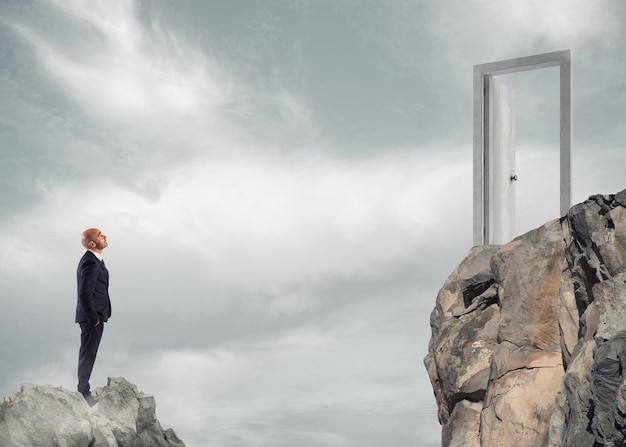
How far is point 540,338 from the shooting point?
14.1 ft

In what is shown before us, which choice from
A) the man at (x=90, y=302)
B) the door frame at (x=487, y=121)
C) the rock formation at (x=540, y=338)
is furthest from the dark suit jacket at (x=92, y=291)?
the door frame at (x=487, y=121)

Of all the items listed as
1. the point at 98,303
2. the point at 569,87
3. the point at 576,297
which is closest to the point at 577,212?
the point at 576,297

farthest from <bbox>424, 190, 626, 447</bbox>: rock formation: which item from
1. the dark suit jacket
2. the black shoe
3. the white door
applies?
the black shoe

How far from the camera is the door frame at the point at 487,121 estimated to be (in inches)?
237

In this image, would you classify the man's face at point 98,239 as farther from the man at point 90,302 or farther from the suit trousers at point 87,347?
the suit trousers at point 87,347

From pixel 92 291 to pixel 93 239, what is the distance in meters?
0.53

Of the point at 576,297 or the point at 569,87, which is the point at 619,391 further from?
the point at 569,87

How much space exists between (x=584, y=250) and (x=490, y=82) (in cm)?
282

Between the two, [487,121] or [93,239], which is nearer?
[487,121]

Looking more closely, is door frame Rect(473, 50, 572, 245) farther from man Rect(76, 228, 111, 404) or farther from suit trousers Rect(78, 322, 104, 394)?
suit trousers Rect(78, 322, 104, 394)

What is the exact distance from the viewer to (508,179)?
21.6 ft

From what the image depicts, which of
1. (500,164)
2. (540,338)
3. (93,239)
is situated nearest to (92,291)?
(93,239)

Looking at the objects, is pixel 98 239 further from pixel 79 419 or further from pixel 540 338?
pixel 540 338

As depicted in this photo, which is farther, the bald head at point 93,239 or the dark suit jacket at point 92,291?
the bald head at point 93,239
